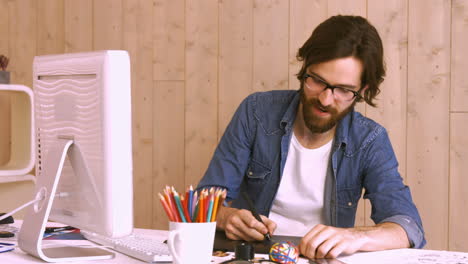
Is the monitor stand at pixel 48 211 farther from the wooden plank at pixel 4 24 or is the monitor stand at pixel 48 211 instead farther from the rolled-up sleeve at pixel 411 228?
the wooden plank at pixel 4 24

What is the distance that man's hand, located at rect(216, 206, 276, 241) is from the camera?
1358 mm

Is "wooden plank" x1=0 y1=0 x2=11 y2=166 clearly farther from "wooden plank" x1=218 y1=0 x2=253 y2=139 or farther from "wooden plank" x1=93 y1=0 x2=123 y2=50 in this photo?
"wooden plank" x1=218 y1=0 x2=253 y2=139

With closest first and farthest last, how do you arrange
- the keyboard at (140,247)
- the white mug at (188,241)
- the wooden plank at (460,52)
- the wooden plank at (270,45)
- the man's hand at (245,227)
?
the white mug at (188,241)
the keyboard at (140,247)
the man's hand at (245,227)
the wooden plank at (460,52)
the wooden plank at (270,45)

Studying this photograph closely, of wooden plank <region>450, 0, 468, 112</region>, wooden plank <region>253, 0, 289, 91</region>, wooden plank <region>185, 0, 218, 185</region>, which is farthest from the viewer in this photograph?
wooden plank <region>185, 0, 218, 185</region>

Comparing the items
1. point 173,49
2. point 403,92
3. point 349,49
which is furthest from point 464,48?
point 173,49

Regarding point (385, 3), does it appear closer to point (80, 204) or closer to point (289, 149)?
point (289, 149)

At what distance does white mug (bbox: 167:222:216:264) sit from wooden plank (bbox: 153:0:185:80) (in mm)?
1606

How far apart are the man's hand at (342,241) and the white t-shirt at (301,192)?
422 mm

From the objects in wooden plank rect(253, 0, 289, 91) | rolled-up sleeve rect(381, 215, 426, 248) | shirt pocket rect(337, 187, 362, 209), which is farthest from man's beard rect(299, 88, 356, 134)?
wooden plank rect(253, 0, 289, 91)

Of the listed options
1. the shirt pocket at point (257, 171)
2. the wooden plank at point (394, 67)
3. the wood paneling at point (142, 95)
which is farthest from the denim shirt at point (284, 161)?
the wood paneling at point (142, 95)

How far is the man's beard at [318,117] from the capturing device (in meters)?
1.70

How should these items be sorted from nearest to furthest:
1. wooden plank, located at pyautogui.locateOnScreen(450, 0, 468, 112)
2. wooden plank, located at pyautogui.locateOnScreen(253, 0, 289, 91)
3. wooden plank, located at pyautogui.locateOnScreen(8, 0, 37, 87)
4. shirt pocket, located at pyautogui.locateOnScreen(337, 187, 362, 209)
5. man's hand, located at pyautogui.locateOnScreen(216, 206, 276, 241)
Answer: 1. man's hand, located at pyautogui.locateOnScreen(216, 206, 276, 241)
2. shirt pocket, located at pyautogui.locateOnScreen(337, 187, 362, 209)
3. wooden plank, located at pyautogui.locateOnScreen(450, 0, 468, 112)
4. wooden plank, located at pyautogui.locateOnScreen(253, 0, 289, 91)
5. wooden plank, located at pyautogui.locateOnScreen(8, 0, 37, 87)

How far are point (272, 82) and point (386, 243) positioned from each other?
118 centimetres

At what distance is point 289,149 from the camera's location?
1.84 metres
